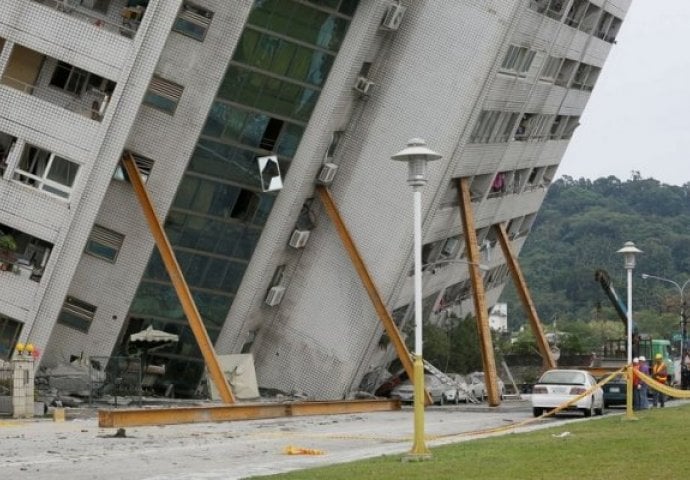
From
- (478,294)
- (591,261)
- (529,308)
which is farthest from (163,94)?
(591,261)

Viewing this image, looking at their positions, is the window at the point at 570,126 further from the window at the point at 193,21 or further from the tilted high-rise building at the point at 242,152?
the window at the point at 193,21

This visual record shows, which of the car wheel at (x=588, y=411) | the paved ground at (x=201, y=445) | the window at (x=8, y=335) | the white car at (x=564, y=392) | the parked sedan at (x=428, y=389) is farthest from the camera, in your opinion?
the parked sedan at (x=428, y=389)

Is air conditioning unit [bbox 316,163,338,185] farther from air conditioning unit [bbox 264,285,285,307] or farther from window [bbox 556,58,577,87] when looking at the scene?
window [bbox 556,58,577,87]

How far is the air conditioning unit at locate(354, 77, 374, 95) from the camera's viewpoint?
44875mm

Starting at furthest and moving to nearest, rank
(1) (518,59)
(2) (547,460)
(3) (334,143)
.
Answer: (1) (518,59)
(3) (334,143)
(2) (547,460)

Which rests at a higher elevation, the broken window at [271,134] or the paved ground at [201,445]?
the broken window at [271,134]

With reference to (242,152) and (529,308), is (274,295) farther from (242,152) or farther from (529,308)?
(529,308)

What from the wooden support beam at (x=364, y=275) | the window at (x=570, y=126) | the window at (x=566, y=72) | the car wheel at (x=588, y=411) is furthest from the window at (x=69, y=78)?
the window at (x=570, y=126)

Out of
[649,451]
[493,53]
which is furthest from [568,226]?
[649,451]

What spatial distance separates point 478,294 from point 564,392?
33.4 feet

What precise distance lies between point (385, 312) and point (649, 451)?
82.3 ft

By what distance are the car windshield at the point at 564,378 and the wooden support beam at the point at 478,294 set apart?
6.92m

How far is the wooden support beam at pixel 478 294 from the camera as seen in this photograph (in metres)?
48.2

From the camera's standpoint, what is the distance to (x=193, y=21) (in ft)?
132
